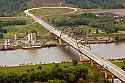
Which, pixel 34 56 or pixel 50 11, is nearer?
pixel 34 56

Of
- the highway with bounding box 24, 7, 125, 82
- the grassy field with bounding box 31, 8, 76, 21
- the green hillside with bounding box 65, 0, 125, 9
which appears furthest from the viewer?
the green hillside with bounding box 65, 0, 125, 9

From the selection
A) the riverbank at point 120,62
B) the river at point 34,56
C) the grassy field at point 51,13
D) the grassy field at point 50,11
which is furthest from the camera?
the grassy field at point 50,11

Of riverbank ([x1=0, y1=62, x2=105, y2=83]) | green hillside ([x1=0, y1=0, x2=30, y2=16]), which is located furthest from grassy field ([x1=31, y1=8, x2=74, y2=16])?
riverbank ([x1=0, y1=62, x2=105, y2=83])

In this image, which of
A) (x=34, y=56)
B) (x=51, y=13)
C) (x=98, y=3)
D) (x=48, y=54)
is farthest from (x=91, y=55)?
(x=98, y=3)

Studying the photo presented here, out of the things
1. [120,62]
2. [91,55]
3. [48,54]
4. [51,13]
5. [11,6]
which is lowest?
[48,54]

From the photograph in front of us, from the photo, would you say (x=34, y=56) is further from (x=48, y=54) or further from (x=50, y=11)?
(x=50, y=11)

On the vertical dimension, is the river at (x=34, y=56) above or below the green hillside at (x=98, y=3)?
below

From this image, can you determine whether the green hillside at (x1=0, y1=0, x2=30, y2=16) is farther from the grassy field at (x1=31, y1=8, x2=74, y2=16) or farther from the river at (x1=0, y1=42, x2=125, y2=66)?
the river at (x1=0, y1=42, x2=125, y2=66)

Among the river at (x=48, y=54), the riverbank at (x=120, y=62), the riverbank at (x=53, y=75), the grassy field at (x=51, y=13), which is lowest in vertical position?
the river at (x=48, y=54)

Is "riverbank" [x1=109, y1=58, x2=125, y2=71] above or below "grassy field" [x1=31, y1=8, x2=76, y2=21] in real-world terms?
above

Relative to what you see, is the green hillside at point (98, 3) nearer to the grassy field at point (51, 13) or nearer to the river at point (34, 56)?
the grassy field at point (51, 13)

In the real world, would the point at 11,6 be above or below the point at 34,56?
above

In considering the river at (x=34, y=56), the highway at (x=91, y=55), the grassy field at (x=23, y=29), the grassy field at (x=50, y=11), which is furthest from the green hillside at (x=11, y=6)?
the river at (x=34, y=56)

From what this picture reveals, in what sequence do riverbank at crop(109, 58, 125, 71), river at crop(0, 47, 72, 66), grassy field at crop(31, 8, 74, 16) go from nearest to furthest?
riverbank at crop(109, 58, 125, 71) < river at crop(0, 47, 72, 66) < grassy field at crop(31, 8, 74, 16)
